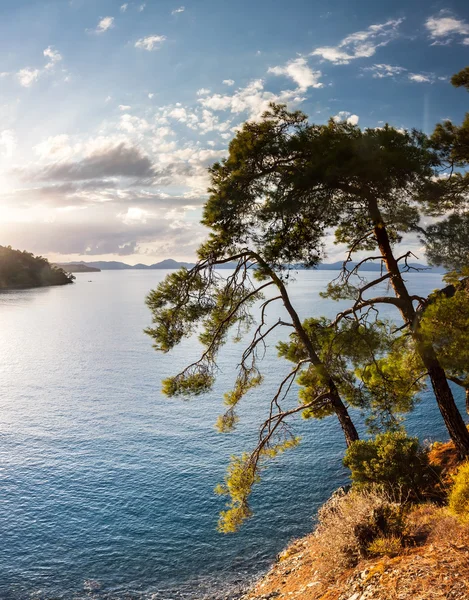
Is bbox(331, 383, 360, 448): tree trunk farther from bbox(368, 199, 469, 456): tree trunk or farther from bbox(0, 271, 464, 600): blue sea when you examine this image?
bbox(0, 271, 464, 600): blue sea

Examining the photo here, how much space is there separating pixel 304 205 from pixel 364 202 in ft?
6.32

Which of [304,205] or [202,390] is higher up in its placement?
[304,205]

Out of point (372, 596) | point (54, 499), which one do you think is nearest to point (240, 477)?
point (372, 596)

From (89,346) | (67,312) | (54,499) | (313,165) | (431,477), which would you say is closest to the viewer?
(313,165)

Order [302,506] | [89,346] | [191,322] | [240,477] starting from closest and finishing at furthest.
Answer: [191,322] → [240,477] → [302,506] → [89,346]

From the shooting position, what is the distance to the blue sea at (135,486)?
24.2 metres

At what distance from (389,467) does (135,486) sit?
2294 cm

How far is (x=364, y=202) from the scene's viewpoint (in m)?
13.7

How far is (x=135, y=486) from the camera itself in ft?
111

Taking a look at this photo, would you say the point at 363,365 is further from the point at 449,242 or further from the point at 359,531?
the point at 359,531

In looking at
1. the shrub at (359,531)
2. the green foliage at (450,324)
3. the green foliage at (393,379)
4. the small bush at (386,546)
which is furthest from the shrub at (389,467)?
the small bush at (386,546)

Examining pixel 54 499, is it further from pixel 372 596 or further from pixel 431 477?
pixel 372 596

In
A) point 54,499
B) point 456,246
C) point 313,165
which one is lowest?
point 54,499

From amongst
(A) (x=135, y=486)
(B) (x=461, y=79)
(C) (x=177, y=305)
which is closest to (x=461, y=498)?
(C) (x=177, y=305)
